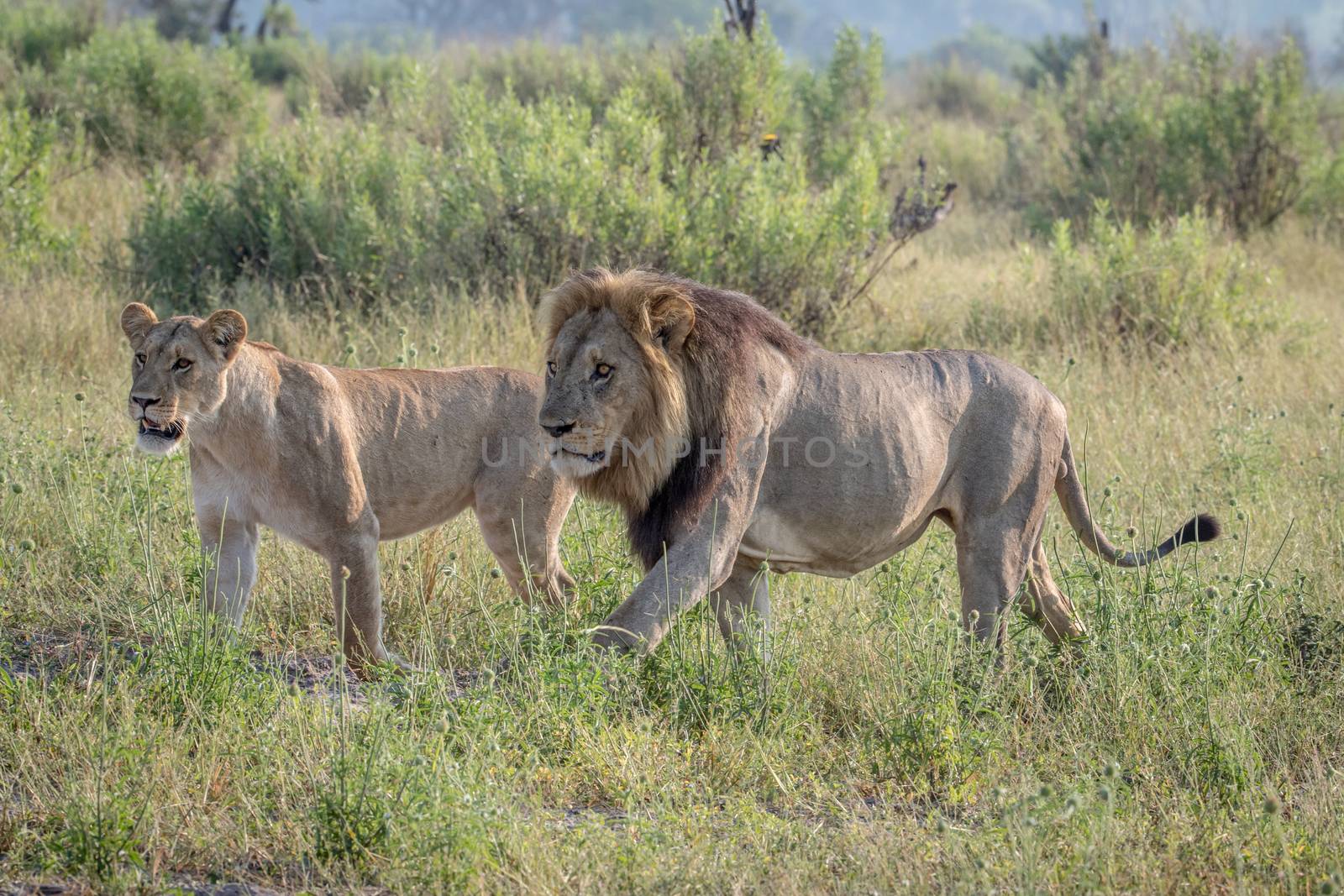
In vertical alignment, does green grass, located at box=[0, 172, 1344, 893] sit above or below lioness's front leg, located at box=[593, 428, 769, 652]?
below

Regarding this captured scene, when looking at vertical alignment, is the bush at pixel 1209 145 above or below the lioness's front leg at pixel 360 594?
above

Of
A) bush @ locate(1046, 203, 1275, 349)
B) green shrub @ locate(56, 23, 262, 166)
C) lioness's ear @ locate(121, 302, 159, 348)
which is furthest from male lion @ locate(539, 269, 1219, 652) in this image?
green shrub @ locate(56, 23, 262, 166)

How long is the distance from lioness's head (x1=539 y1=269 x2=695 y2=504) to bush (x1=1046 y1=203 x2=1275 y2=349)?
5.61 metres

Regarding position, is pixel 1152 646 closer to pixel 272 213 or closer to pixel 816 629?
pixel 816 629

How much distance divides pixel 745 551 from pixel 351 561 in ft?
4.14

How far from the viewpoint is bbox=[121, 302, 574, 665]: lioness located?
419 cm

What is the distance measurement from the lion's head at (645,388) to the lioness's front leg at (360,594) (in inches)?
38.5

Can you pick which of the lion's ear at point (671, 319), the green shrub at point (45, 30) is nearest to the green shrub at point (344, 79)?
the green shrub at point (45, 30)

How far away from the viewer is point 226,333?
4199 mm

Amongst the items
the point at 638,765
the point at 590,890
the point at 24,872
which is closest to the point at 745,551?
the point at 638,765

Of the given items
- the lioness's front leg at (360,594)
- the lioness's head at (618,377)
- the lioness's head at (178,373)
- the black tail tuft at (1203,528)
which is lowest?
the lioness's front leg at (360,594)

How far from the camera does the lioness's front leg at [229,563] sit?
171 inches

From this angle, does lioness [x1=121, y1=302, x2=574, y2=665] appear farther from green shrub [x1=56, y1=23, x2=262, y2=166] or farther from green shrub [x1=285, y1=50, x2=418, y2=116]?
green shrub [x1=285, y1=50, x2=418, y2=116]

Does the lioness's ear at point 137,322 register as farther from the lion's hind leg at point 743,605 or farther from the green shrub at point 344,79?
the green shrub at point 344,79
